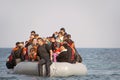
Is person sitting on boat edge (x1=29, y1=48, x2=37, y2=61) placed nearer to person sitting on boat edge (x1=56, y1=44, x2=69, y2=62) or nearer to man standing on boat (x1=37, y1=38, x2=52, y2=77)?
man standing on boat (x1=37, y1=38, x2=52, y2=77)

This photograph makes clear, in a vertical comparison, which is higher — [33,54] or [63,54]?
[33,54]

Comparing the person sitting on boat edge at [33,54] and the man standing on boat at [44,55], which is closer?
the man standing on boat at [44,55]

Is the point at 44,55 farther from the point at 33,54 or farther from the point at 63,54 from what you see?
the point at 33,54

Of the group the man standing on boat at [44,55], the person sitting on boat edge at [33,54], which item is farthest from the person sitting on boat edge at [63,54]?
the person sitting on boat edge at [33,54]

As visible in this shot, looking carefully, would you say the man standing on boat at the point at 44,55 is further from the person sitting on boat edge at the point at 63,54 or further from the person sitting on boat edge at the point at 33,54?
the person sitting on boat edge at the point at 33,54

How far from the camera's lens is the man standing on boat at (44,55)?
26.9m

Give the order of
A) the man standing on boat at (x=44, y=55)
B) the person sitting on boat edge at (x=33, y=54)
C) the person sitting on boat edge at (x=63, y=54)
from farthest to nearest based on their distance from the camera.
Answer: the person sitting on boat edge at (x=33, y=54)
the person sitting on boat edge at (x=63, y=54)
the man standing on boat at (x=44, y=55)

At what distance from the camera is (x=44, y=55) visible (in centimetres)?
2712

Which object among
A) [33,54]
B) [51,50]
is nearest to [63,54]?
[51,50]

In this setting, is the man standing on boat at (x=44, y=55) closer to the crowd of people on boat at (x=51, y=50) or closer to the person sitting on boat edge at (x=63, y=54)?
the crowd of people on boat at (x=51, y=50)

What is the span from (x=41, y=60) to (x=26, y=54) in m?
2.68

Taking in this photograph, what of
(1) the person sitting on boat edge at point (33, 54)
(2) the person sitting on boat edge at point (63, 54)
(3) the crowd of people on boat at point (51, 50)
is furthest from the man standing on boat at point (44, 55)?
(1) the person sitting on boat edge at point (33, 54)

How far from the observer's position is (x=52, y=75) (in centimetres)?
2722

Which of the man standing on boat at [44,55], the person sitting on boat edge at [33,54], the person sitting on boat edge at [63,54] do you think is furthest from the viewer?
the person sitting on boat edge at [33,54]
